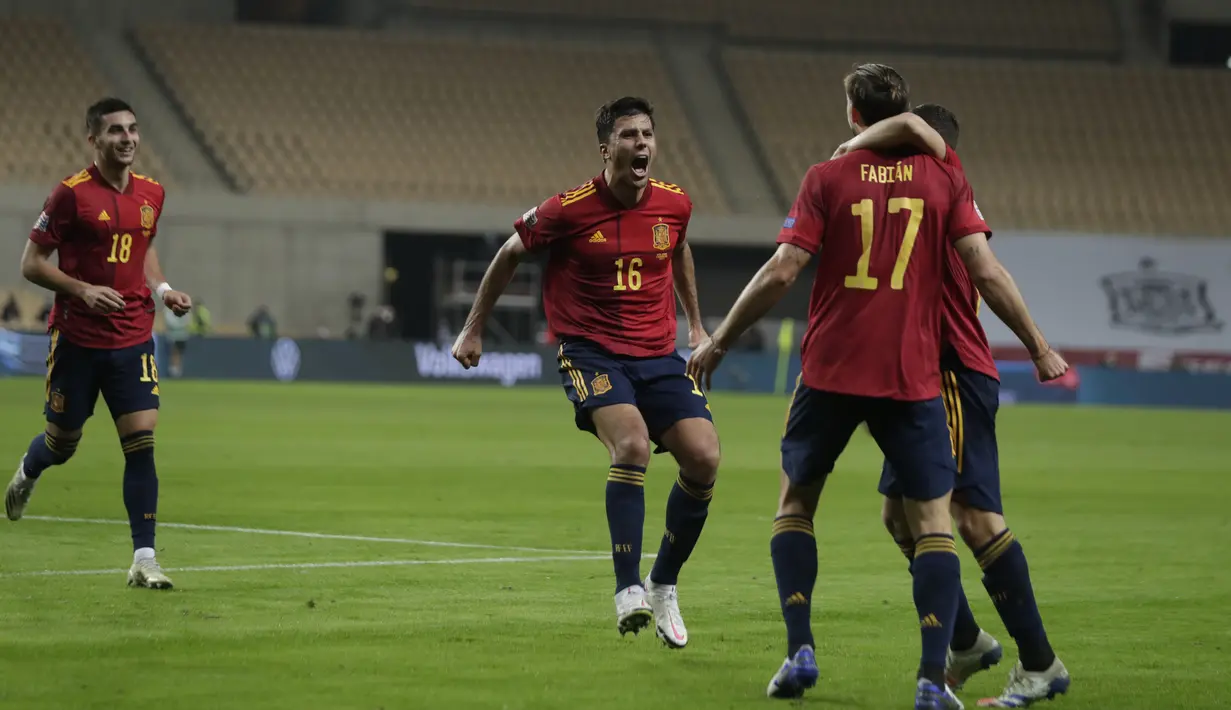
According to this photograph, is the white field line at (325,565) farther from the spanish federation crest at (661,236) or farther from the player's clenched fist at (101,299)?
the spanish federation crest at (661,236)

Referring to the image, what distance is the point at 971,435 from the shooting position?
618 cm

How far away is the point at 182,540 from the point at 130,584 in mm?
2189

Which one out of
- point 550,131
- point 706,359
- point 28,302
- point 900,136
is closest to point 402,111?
point 550,131

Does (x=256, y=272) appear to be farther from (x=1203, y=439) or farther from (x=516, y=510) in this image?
(x=516, y=510)

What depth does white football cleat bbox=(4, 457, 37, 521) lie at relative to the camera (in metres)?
10.1

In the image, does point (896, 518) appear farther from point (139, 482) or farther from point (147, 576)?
point (139, 482)

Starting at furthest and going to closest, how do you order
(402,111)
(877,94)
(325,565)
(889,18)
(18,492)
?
1. (889,18)
2. (402,111)
3. (18,492)
4. (325,565)
5. (877,94)

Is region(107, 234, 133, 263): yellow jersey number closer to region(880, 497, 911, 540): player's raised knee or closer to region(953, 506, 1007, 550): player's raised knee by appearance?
region(880, 497, 911, 540): player's raised knee

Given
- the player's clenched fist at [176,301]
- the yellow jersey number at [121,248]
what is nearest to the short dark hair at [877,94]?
the player's clenched fist at [176,301]

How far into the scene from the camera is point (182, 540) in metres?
10.8

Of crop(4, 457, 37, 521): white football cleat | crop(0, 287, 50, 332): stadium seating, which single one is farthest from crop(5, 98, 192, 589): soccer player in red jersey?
crop(0, 287, 50, 332): stadium seating

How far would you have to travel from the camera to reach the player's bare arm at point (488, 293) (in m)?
7.78

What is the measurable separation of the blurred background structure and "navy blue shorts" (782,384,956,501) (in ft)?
110

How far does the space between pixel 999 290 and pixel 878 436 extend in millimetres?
638
